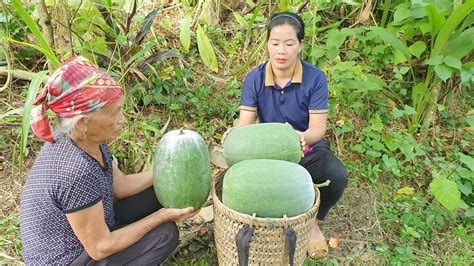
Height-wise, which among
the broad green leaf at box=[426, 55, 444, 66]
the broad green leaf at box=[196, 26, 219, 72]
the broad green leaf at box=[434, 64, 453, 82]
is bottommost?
the broad green leaf at box=[434, 64, 453, 82]

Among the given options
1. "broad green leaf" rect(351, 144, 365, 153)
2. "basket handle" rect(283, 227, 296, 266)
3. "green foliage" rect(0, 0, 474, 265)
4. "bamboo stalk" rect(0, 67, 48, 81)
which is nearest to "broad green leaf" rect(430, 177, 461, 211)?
"green foliage" rect(0, 0, 474, 265)

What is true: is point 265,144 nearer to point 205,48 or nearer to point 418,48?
point 205,48

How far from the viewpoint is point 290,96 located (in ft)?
8.94

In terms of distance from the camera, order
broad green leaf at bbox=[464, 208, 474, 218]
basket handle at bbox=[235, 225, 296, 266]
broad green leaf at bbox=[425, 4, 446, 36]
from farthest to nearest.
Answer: broad green leaf at bbox=[425, 4, 446, 36], broad green leaf at bbox=[464, 208, 474, 218], basket handle at bbox=[235, 225, 296, 266]

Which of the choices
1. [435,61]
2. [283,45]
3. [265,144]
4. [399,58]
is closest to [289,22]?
[283,45]

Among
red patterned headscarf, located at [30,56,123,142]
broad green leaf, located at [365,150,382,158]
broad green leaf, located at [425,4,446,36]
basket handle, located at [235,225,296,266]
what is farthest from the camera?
broad green leaf, located at [365,150,382,158]

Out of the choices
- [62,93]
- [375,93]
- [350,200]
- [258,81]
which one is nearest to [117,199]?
[62,93]

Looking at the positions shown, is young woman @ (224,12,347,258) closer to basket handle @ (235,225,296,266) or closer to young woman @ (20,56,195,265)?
basket handle @ (235,225,296,266)

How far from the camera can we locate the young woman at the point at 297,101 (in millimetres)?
2537

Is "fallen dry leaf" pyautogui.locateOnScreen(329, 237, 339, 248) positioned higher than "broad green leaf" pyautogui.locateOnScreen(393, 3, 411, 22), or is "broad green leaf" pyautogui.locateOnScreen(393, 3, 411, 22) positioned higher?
"broad green leaf" pyautogui.locateOnScreen(393, 3, 411, 22)

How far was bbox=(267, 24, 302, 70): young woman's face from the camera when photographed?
2.50m

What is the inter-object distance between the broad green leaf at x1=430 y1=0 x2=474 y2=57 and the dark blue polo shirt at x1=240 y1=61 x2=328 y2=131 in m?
1.15

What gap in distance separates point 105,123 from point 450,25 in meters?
2.55

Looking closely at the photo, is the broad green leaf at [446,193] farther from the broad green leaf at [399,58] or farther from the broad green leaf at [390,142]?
the broad green leaf at [399,58]
